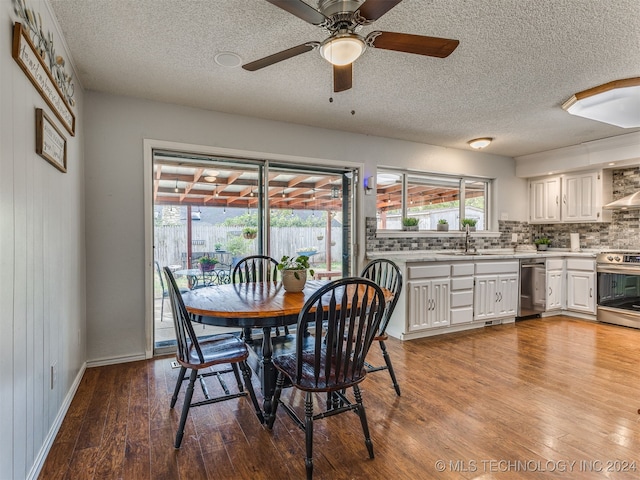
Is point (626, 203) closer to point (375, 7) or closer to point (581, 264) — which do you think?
point (581, 264)

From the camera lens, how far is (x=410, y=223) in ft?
15.3

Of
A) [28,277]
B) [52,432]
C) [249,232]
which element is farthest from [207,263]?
[28,277]

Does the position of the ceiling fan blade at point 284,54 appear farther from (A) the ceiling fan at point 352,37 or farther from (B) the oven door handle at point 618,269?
(B) the oven door handle at point 618,269

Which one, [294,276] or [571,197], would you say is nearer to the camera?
[294,276]

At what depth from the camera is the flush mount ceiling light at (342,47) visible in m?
1.80

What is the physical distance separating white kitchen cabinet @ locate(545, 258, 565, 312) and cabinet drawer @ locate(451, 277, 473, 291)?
1401 mm

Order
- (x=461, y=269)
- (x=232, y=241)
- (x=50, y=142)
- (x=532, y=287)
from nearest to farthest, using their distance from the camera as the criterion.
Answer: (x=50, y=142), (x=232, y=241), (x=461, y=269), (x=532, y=287)

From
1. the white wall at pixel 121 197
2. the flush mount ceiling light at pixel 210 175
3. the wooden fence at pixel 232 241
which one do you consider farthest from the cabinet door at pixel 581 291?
the flush mount ceiling light at pixel 210 175

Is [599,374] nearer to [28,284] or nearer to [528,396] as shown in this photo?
[528,396]

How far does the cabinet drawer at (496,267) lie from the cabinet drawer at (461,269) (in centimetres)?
13

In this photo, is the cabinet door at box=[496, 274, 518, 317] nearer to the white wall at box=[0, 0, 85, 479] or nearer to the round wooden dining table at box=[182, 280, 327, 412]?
the round wooden dining table at box=[182, 280, 327, 412]

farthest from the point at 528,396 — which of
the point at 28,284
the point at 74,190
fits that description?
the point at 74,190

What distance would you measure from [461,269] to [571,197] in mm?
2403

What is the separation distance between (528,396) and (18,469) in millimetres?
2879
